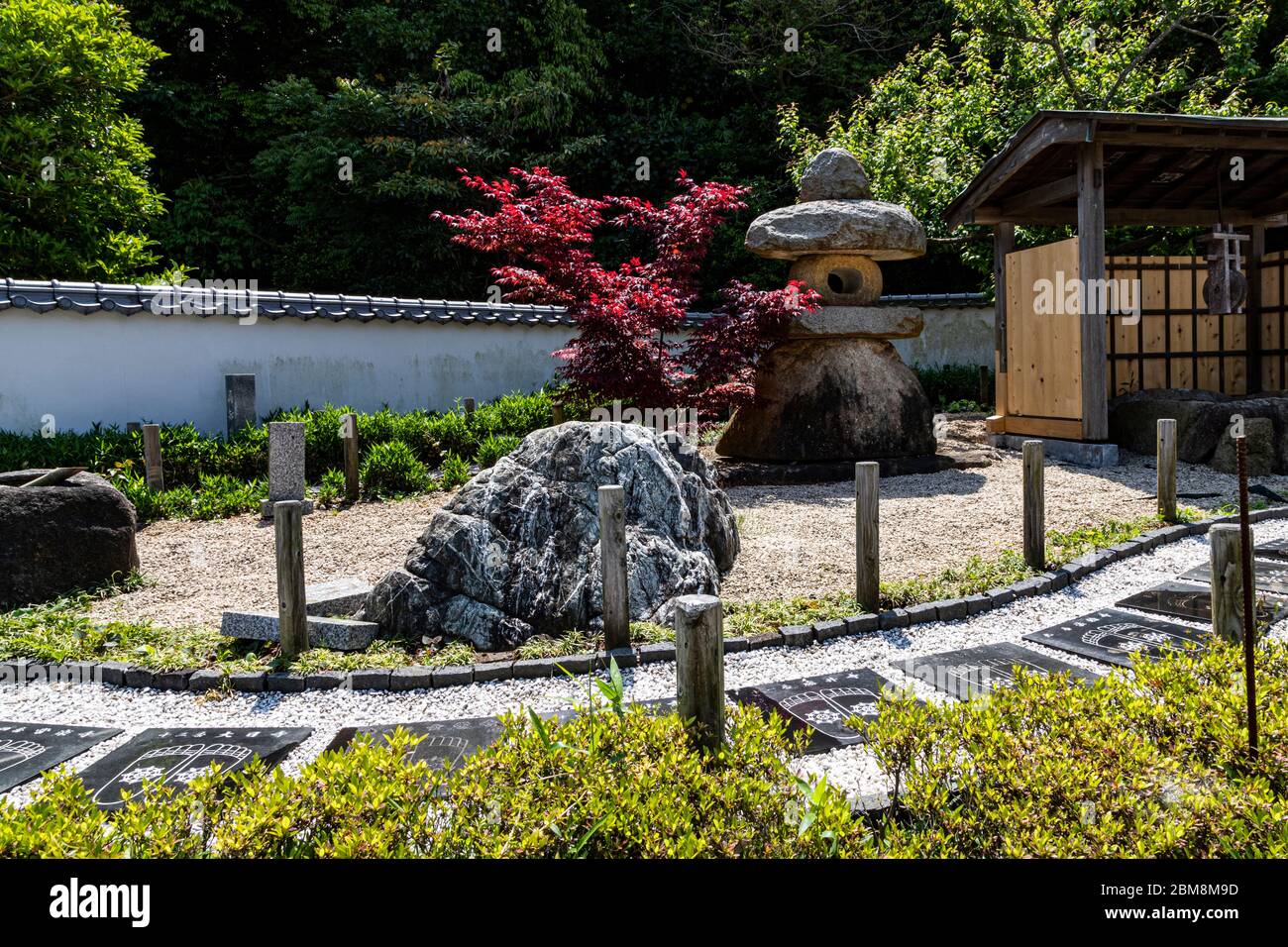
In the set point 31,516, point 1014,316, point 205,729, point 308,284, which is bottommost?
point 205,729

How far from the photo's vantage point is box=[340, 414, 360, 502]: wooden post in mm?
9438

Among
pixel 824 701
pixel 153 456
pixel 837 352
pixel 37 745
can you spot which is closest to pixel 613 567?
pixel 824 701

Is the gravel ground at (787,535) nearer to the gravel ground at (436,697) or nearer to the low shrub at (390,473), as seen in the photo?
the low shrub at (390,473)

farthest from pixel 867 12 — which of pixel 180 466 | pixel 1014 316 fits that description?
pixel 180 466

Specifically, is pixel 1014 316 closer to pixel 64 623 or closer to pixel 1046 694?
pixel 1046 694

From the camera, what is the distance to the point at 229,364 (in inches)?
470

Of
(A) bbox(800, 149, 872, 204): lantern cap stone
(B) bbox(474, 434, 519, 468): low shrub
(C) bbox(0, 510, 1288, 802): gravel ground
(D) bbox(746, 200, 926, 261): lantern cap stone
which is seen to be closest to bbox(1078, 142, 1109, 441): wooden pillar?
(D) bbox(746, 200, 926, 261): lantern cap stone

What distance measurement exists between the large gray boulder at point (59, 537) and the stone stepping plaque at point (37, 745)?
6.69 ft

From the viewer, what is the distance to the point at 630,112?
2034 cm

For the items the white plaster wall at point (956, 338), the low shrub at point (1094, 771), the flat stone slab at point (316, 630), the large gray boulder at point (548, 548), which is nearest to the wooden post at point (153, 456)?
the flat stone slab at point (316, 630)

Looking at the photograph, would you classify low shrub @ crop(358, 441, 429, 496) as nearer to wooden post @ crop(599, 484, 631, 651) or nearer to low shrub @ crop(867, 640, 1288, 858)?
wooden post @ crop(599, 484, 631, 651)

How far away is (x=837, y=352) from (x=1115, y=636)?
6.44 meters

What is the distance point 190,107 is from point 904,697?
69.4 ft

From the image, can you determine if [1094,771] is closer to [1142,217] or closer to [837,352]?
[837,352]
